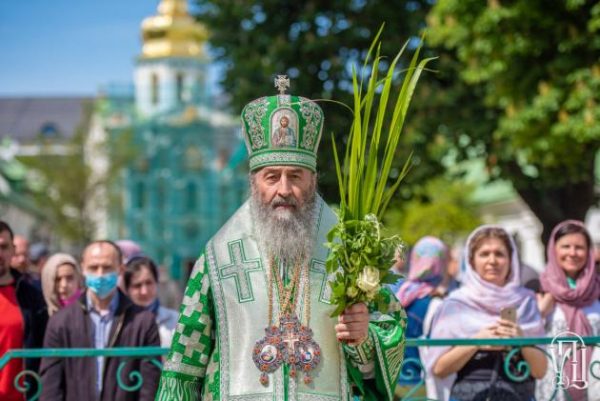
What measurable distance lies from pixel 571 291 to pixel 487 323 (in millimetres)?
861

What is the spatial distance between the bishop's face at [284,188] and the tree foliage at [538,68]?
12.0 m

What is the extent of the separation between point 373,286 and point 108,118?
81.3m

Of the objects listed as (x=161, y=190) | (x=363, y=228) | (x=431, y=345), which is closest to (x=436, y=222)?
(x=431, y=345)

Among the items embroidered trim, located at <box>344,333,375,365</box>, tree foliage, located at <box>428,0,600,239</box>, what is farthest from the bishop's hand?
tree foliage, located at <box>428,0,600,239</box>

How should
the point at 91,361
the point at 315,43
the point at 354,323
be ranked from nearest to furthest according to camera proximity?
the point at 354,323, the point at 91,361, the point at 315,43

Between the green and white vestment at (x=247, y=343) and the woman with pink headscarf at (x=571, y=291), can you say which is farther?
the woman with pink headscarf at (x=571, y=291)

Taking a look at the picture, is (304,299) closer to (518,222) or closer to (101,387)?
(101,387)

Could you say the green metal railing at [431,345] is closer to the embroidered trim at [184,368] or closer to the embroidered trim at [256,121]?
the embroidered trim at [184,368]

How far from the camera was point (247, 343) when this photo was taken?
477cm

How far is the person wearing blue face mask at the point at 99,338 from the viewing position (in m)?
6.84

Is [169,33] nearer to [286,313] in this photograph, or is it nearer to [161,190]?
[161,190]

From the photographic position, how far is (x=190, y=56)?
92.7 m

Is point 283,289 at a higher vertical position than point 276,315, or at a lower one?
higher

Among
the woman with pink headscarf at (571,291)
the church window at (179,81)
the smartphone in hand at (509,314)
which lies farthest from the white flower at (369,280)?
the church window at (179,81)
